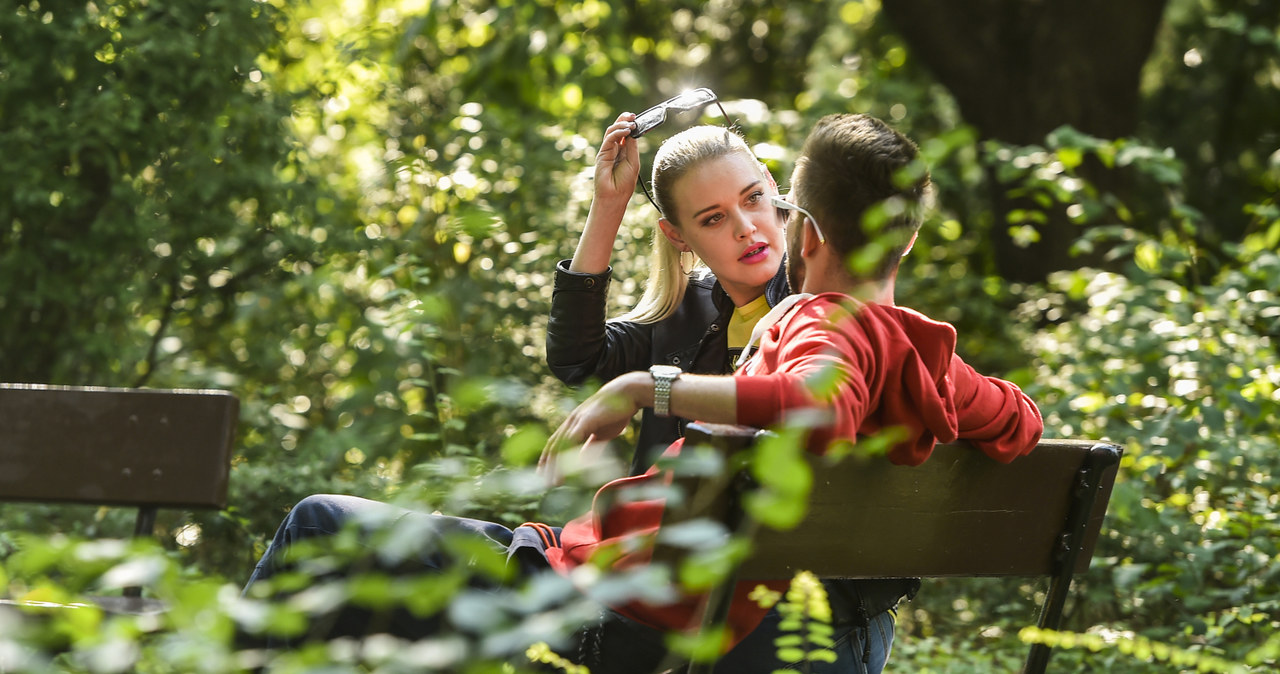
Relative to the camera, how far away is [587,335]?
2508 millimetres

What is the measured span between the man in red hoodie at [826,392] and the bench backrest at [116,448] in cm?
131

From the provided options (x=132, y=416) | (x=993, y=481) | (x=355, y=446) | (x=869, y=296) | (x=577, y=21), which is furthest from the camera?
(x=577, y=21)

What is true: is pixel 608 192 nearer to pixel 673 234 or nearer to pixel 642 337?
pixel 673 234

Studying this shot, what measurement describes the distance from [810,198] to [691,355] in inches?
29.4

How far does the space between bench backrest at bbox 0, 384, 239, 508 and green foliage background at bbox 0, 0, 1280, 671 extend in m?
0.23

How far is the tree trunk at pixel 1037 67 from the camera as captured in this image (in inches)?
269

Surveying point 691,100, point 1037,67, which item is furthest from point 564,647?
point 1037,67

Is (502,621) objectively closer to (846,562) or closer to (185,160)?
(846,562)

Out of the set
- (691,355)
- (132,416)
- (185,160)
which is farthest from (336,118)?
(691,355)

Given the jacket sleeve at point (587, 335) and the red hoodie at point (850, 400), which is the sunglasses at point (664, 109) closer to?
the jacket sleeve at point (587, 335)

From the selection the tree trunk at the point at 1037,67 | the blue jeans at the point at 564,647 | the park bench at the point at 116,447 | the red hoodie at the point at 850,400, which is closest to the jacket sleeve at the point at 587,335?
the blue jeans at the point at 564,647

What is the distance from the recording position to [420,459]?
417 centimetres

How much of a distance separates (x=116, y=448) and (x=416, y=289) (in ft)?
3.32

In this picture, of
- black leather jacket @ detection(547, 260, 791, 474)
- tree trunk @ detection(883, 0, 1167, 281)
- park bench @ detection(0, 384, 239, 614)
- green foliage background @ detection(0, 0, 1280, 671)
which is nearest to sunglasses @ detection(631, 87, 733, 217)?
black leather jacket @ detection(547, 260, 791, 474)
